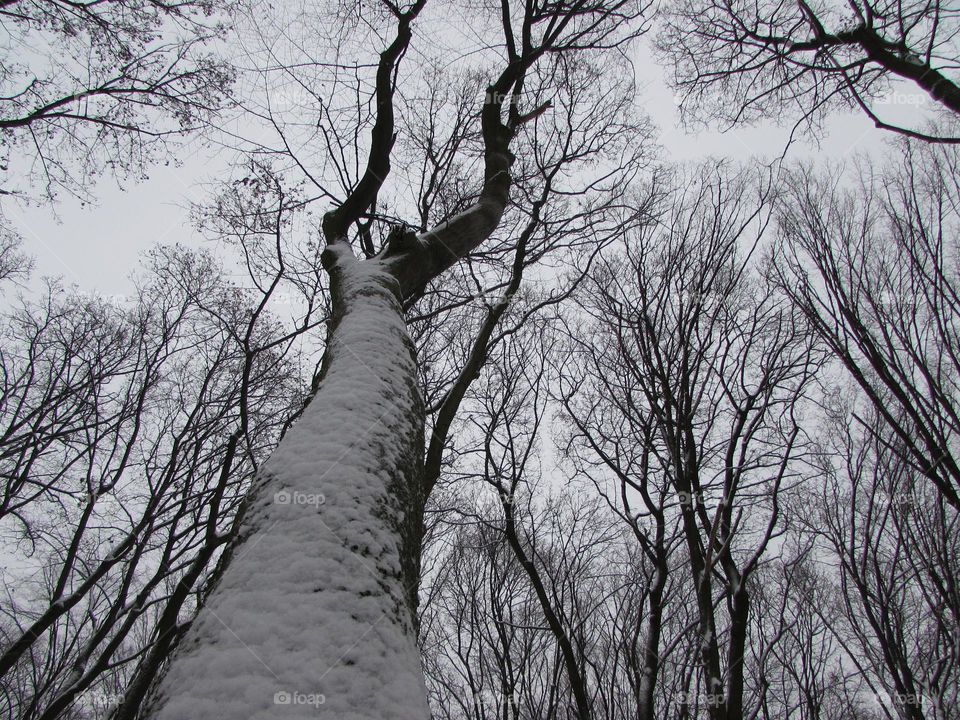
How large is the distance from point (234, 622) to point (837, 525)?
25.4 feet

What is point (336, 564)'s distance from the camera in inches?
45.2

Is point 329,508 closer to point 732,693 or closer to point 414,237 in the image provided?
point 414,237

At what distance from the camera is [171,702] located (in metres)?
0.87

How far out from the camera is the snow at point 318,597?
869 millimetres

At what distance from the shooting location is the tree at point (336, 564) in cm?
89

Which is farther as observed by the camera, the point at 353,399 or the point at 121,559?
the point at 121,559

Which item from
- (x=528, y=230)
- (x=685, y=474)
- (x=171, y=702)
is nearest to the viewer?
(x=171, y=702)

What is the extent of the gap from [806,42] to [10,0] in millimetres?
6684

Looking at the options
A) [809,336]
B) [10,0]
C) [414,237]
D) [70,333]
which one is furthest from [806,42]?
[70,333]

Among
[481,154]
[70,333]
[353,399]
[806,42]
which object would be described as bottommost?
[353,399]

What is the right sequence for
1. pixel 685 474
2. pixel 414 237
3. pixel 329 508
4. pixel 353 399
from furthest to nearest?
pixel 685 474 < pixel 414 237 < pixel 353 399 < pixel 329 508

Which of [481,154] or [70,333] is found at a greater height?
[481,154]

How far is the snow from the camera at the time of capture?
2.85 feet

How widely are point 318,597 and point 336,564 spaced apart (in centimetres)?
10
